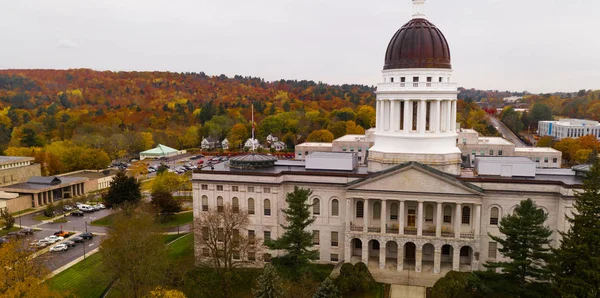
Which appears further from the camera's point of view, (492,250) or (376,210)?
→ (376,210)

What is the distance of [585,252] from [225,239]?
99.9 feet

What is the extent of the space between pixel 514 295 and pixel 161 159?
107771 millimetres

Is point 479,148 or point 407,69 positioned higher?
point 407,69

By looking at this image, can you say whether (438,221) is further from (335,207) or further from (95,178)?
(95,178)

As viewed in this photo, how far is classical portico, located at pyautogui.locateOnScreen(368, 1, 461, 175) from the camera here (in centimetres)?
4903

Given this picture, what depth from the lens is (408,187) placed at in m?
45.2

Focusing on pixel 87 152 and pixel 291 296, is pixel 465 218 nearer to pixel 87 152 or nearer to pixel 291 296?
pixel 291 296

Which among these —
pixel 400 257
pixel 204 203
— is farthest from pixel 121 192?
pixel 400 257

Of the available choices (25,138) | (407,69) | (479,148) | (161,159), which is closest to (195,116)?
(161,159)

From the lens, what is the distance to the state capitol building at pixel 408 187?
44469mm

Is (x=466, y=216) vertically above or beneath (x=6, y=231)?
above

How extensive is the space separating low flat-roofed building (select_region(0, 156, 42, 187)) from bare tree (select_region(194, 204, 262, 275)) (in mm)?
56132

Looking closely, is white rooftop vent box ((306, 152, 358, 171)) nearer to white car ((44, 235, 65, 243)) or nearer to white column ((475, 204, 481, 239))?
→ white column ((475, 204, 481, 239))

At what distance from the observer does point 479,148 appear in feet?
304
